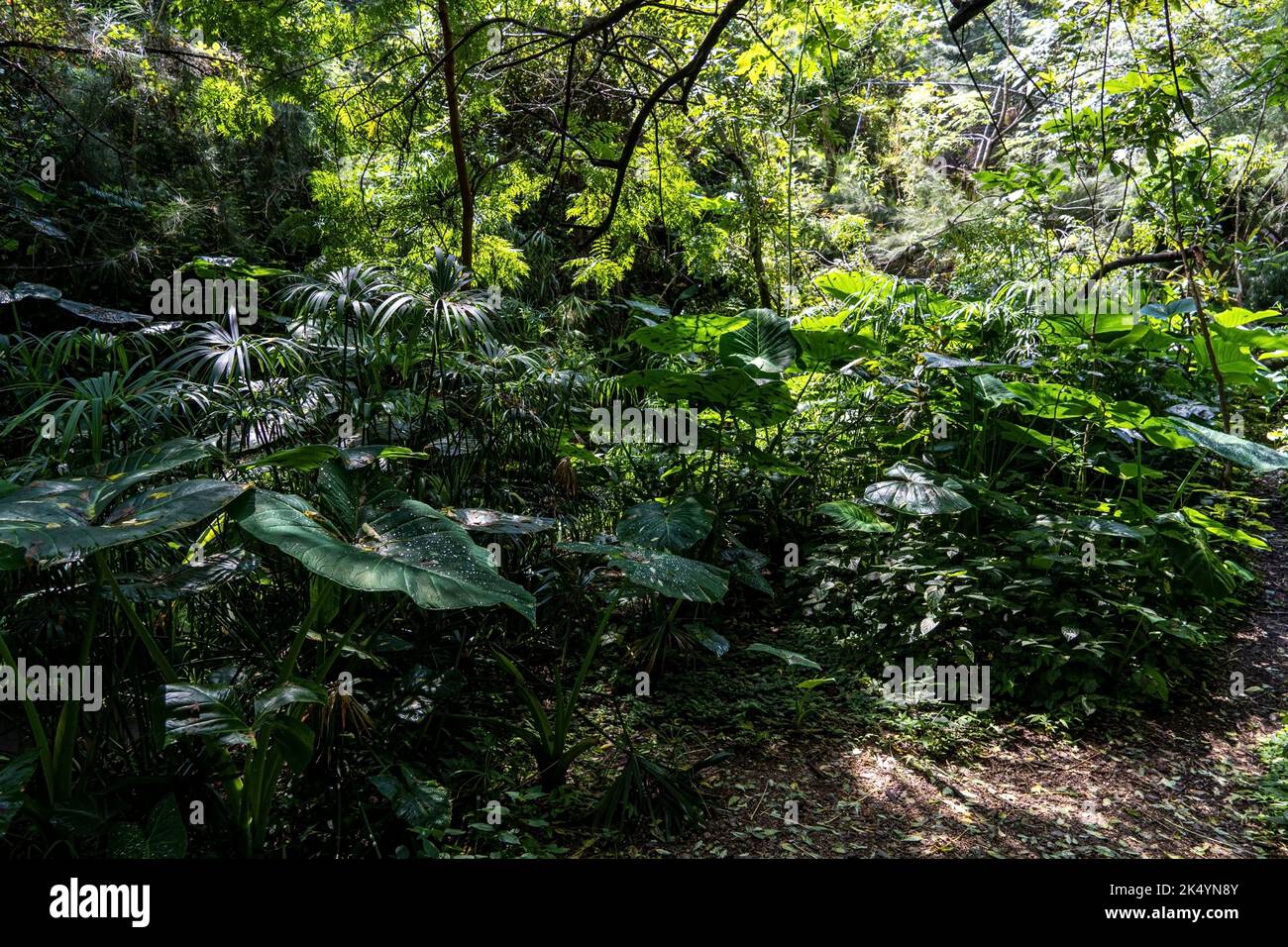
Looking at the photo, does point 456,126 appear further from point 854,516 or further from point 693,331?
point 854,516

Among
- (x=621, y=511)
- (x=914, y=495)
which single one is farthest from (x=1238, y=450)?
(x=621, y=511)

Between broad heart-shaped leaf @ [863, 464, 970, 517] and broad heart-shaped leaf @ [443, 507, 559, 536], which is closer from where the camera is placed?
broad heart-shaped leaf @ [443, 507, 559, 536]

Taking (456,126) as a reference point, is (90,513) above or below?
below

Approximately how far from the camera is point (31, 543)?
1.22 meters

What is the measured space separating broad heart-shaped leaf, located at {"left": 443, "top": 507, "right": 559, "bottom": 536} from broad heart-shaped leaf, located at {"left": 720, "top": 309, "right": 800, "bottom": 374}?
4.42ft

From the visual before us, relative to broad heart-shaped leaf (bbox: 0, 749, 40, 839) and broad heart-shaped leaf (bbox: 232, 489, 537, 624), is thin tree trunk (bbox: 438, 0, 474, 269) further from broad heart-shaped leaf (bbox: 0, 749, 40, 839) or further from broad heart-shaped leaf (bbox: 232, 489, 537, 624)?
broad heart-shaped leaf (bbox: 0, 749, 40, 839)

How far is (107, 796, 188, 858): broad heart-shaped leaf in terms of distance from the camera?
5.10ft

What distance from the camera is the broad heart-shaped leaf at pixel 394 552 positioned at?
4.48 feet

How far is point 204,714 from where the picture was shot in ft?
4.90

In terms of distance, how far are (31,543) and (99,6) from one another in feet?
23.2

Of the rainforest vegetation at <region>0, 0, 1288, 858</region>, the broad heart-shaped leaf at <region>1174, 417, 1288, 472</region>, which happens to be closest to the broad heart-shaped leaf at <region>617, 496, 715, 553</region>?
the rainforest vegetation at <region>0, 0, 1288, 858</region>

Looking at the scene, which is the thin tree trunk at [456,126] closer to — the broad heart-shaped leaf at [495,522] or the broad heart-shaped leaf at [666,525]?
the broad heart-shaped leaf at [666,525]

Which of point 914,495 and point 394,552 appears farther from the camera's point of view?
point 914,495

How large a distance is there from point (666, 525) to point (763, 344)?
43.9 inches
